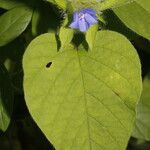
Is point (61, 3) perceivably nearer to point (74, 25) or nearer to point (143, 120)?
point (74, 25)

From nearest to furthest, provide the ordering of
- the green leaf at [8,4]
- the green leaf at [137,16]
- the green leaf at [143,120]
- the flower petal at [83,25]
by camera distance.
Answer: the flower petal at [83,25] → the green leaf at [137,16] → the green leaf at [8,4] → the green leaf at [143,120]

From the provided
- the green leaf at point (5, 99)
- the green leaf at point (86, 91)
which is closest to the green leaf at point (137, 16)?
the green leaf at point (86, 91)

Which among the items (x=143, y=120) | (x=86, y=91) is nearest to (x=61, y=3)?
(x=86, y=91)

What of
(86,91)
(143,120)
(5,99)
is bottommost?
(143,120)

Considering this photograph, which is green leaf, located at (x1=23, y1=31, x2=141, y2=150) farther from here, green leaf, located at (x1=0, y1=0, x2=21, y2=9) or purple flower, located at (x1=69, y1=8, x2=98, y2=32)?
green leaf, located at (x1=0, y1=0, x2=21, y2=9)

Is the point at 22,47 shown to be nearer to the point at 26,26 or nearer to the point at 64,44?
the point at 26,26

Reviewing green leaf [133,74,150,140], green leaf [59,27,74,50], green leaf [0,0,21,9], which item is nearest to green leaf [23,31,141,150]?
green leaf [59,27,74,50]

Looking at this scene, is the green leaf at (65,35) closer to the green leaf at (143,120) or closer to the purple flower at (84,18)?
the purple flower at (84,18)
